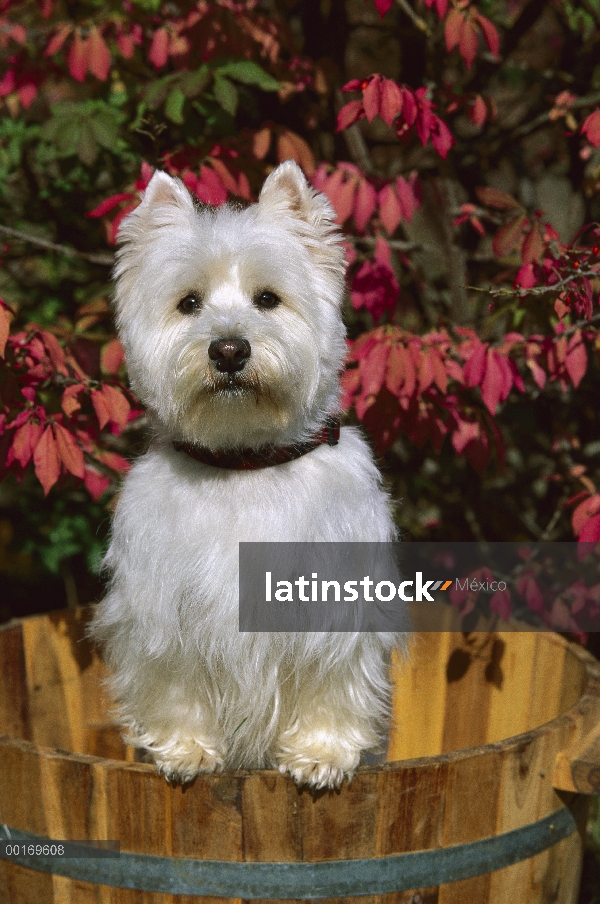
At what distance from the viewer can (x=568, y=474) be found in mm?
3289

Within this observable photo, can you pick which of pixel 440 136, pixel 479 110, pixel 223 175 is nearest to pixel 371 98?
pixel 440 136

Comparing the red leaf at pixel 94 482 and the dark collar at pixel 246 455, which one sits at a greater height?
the dark collar at pixel 246 455

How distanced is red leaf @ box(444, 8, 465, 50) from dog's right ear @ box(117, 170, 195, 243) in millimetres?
991

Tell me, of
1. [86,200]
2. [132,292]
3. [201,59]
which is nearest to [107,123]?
[201,59]

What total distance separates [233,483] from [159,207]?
680 millimetres

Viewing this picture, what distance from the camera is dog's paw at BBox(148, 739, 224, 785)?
1865mm

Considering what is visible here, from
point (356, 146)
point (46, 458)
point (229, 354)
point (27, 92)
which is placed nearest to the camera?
point (229, 354)

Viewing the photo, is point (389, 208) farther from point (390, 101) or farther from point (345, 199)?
point (390, 101)

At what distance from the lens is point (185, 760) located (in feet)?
6.25

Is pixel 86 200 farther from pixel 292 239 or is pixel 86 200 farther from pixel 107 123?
pixel 292 239

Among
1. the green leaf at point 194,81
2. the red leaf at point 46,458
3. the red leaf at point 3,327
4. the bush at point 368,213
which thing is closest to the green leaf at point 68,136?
the bush at point 368,213

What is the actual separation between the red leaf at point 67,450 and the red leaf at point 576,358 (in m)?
1.35

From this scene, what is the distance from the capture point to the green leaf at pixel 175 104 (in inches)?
107

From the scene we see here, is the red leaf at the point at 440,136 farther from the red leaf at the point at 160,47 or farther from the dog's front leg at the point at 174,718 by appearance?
the dog's front leg at the point at 174,718
